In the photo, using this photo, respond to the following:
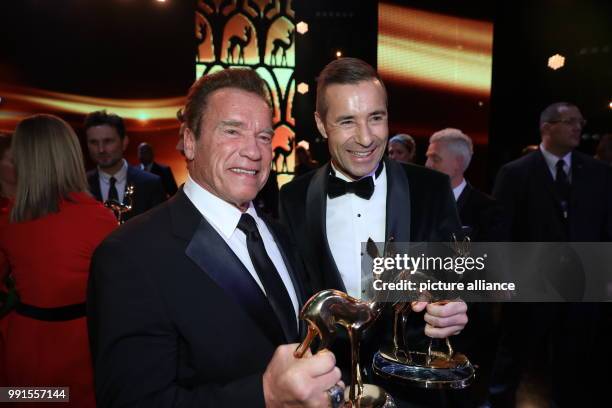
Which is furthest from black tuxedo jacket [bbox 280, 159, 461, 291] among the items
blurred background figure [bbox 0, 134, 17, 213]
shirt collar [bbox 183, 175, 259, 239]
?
blurred background figure [bbox 0, 134, 17, 213]

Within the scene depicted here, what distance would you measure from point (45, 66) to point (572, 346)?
8.40 metres

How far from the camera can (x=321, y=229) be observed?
1894mm

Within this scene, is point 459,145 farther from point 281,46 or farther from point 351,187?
point 281,46

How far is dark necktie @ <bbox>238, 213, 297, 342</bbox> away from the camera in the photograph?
1.30 metres

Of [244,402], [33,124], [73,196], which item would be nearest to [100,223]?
[73,196]

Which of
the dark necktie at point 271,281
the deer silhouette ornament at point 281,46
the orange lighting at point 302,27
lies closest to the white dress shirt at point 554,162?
the dark necktie at point 271,281

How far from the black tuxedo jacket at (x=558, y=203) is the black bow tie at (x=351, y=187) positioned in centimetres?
320

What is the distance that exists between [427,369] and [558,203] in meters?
3.98

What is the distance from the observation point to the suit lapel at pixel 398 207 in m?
1.80

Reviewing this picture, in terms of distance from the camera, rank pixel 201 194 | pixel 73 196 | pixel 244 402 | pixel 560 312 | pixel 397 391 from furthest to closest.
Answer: pixel 560 312, pixel 73 196, pixel 397 391, pixel 201 194, pixel 244 402

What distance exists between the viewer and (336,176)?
209 centimetres

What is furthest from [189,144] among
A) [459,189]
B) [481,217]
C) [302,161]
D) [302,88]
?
[302,88]

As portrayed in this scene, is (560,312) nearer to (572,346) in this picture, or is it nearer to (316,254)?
(572,346)

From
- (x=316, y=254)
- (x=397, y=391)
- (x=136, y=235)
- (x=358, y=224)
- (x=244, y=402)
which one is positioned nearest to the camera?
(x=244, y=402)
